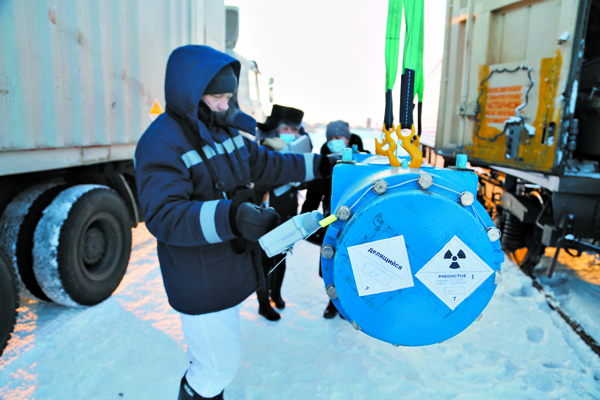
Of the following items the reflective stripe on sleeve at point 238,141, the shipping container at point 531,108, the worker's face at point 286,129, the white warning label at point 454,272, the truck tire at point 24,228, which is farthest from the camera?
the worker's face at point 286,129

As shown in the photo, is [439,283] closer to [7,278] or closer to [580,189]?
[7,278]

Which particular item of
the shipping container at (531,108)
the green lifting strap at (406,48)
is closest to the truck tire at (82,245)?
the green lifting strap at (406,48)

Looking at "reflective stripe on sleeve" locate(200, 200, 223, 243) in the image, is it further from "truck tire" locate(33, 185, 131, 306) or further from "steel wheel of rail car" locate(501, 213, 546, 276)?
"steel wheel of rail car" locate(501, 213, 546, 276)

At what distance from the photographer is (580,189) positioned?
2.88 metres

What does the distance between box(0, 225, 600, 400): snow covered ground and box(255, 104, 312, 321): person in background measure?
0.14 meters

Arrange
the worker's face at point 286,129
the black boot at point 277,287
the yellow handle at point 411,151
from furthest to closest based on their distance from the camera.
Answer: the worker's face at point 286,129 < the black boot at point 277,287 < the yellow handle at point 411,151

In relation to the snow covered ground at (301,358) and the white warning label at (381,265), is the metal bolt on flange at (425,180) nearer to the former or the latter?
the white warning label at (381,265)

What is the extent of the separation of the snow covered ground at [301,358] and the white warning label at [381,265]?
137 centimetres

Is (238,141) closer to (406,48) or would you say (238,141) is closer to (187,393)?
(406,48)

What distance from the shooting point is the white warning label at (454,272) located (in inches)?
37.6

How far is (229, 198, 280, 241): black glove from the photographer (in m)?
1.19

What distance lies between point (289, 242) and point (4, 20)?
2.04m

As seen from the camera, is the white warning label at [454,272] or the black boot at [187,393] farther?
the black boot at [187,393]

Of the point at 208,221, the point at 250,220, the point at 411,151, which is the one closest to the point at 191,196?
the point at 208,221
